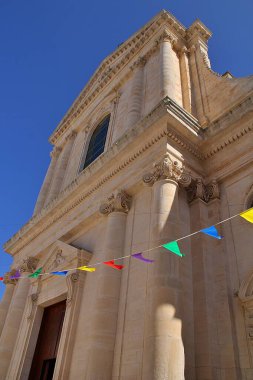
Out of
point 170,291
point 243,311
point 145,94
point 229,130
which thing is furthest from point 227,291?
point 145,94

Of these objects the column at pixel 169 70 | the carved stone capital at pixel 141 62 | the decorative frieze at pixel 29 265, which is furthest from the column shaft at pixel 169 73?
the decorative frieze at pixel 29 265

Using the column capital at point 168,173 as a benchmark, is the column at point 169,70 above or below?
above

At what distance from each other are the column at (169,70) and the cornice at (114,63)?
114 cm

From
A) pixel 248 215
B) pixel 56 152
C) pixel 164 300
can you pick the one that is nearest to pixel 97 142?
pixel 56 152

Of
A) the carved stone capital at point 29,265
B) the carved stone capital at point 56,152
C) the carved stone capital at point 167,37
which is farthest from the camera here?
the carved stone capital at point 56,152

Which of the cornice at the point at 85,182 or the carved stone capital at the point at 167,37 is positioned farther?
the carved stone capital at the point at 167,37

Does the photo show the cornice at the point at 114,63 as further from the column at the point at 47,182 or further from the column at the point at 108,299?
the column at the point at 108,299

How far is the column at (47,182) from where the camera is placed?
16953mm

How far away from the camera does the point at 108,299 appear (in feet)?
25.2

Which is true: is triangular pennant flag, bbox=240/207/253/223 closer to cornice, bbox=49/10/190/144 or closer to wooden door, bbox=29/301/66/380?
wooden door, bbox=29/301/66/380

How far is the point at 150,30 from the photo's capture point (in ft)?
50.8

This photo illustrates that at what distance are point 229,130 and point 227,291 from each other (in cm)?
411

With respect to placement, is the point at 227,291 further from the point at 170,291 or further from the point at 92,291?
the point at 92,291

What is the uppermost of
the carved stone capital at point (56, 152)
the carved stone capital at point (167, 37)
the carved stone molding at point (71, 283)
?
the carved stone capital at point (167, 37)
